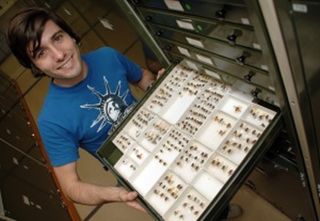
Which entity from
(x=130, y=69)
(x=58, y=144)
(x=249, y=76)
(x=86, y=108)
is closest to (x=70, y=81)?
(x=86, y=108)

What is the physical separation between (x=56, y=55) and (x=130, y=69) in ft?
2.04

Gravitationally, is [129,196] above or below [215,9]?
below

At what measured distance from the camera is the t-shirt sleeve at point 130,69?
7.58 feet

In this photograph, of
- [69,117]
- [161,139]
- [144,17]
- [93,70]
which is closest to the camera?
[161,139]

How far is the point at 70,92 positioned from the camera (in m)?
2.03

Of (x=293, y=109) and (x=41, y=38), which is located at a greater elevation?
(x=293, y=109)

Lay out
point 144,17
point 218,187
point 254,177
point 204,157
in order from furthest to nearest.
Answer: point 254,177
point 144,17
point 204,157
point 218,187

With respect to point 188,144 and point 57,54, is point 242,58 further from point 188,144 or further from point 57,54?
point 57,54

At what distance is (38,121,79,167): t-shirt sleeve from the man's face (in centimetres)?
27

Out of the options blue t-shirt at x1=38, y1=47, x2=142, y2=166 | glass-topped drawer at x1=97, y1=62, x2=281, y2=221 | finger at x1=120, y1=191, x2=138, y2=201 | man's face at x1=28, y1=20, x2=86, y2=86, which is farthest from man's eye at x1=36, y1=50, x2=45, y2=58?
finger at x1=120, y1=191, x2=138, y2=201

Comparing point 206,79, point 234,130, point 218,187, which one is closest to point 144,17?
point 206,79

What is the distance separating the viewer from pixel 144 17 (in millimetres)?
1847

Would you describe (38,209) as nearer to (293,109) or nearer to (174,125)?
(174,125)

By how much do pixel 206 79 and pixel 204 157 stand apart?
1.40ft
